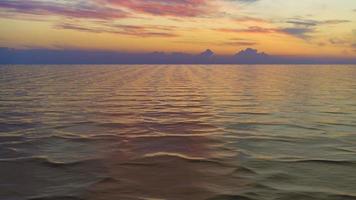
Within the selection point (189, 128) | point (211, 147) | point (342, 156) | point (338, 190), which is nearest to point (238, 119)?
point (189, 128)

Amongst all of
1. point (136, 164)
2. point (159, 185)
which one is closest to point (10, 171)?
point (136, 164)

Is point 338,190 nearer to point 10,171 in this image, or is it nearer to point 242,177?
point 242,177

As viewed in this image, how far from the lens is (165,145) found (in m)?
15.5

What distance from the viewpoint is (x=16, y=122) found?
842 inches

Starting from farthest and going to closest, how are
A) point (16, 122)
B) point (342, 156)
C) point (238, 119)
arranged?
point (238, 119)
point (16, 122)
point (342, 156)

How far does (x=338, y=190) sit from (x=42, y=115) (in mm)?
18751

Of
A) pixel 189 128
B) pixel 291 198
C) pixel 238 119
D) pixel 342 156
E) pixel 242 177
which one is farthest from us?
pixel 238 119

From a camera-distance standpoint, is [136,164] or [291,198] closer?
[291,198]

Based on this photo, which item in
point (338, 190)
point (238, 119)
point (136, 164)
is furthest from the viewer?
point (238, 119)

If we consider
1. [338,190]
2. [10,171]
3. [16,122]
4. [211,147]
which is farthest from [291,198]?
[16,122]

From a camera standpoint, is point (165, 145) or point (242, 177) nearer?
point (242, 177)

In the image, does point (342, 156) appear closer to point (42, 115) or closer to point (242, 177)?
point (242, 177)

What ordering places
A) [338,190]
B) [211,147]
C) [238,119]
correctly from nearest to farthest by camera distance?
[338,190], [211,147], [238,119]

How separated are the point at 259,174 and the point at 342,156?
3858mm
